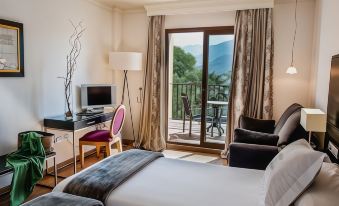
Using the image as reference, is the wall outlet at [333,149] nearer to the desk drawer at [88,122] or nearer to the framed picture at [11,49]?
the desk drawer at [88,122]

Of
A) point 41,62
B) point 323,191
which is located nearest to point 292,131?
point 323,191

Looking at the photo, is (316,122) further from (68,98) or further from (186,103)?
(68,98)

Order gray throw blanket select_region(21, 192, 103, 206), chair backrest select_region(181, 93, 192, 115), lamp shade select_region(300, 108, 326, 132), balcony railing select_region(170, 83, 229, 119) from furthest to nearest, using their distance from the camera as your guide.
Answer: chair backrest select_region(181, 93, 192, 115), balcony railing select_region(170, 83, 229, 119), lamp shade select_region(300, 108, 326, 132), gray throw blanket select_region(21, 192, 103, 206)

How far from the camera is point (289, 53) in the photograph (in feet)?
12.7

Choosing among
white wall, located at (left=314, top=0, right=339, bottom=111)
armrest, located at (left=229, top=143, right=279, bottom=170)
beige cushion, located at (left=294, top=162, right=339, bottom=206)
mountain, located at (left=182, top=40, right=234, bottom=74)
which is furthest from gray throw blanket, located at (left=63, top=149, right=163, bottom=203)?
mountain, located at (left=182, top=40, right=234, bottom=74)

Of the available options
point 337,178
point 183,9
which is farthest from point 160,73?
point 337,178

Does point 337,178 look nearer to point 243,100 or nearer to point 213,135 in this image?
point 243,100

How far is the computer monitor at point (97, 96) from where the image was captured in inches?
156

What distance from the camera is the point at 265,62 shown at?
3.87 meters

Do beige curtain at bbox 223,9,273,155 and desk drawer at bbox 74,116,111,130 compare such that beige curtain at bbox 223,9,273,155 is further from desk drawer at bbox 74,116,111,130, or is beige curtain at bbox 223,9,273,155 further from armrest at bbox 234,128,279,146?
desk drawer at bbox 74,116,111,130

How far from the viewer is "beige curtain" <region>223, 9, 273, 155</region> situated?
385 cm

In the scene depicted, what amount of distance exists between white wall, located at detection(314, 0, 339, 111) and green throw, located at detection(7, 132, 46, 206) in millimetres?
2996

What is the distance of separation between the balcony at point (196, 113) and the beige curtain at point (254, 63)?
16.2 inches

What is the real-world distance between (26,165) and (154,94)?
96.9 inches
